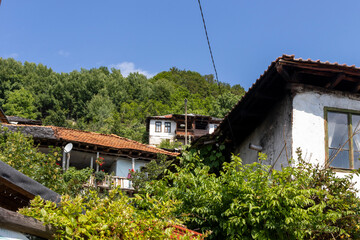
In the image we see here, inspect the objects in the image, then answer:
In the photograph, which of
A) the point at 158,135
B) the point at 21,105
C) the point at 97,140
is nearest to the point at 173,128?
the point at 158,135

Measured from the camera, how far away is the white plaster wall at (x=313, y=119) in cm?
838

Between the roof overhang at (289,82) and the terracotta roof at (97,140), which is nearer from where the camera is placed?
the roof overhang at (289,82)

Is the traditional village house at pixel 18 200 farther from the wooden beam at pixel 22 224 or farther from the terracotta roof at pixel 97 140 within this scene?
the terracotta roof at pixel 97 140

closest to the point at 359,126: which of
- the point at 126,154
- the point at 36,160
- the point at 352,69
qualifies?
the point at 352,69

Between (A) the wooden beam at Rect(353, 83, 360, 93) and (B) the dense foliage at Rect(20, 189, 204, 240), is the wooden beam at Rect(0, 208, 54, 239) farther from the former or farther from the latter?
(A) the wooden beam at Rect(353, 83, 360, 93)

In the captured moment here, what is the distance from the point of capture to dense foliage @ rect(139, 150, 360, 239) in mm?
6348

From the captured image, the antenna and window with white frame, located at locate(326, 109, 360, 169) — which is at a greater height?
the antenna

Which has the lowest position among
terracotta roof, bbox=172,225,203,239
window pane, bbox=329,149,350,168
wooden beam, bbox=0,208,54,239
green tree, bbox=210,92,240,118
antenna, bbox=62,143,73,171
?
terracotta roof, bbox=172,225,203,239

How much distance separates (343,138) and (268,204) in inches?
127

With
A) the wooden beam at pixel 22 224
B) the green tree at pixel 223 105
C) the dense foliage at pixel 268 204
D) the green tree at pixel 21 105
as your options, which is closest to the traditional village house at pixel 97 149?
the dense foliage at pixel 268 204

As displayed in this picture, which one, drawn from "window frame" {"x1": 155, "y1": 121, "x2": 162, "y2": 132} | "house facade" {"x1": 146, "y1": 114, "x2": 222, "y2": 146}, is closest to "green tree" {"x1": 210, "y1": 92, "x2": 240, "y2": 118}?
"house facade" {"x1": 146, "y1": 114, "x2": 222, "y2": 146}

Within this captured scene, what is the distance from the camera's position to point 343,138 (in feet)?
28.3

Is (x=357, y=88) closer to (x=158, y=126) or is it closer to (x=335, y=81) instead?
(x=335, y=81)

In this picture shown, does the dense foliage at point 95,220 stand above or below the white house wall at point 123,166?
below
